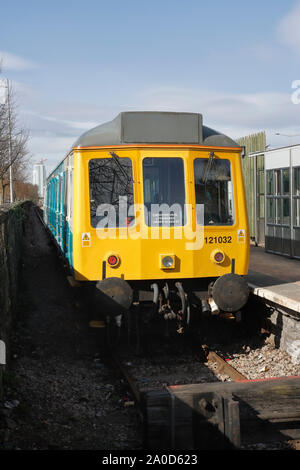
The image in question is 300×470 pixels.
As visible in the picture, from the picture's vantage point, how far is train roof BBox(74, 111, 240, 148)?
307 inches

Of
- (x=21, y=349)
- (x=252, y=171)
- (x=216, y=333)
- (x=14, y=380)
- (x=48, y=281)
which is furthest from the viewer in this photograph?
(x=252, y=171)

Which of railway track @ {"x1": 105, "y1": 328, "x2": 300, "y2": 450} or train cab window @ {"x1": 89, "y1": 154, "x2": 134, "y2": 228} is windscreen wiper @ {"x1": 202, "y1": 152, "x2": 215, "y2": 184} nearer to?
train cab window @ {"x1": 89, "y1": 154, "x2": 134, "y2": 228}

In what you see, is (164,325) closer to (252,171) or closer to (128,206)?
(128,206)

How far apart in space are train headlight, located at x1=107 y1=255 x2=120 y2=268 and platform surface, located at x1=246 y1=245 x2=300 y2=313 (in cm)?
231

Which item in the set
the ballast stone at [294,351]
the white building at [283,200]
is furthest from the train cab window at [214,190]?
the white building at [283,200]

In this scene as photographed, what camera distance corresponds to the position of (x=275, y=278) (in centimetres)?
1115

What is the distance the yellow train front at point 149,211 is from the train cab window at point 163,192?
0.5 inches

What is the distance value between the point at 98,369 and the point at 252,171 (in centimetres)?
1376

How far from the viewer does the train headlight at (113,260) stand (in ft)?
25.4

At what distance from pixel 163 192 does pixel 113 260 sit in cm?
117

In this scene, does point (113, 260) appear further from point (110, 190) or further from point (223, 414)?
point (223, 414)

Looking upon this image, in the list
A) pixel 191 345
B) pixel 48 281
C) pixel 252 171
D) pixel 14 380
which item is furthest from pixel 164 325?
pixel 252 171

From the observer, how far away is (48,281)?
13844 mm
